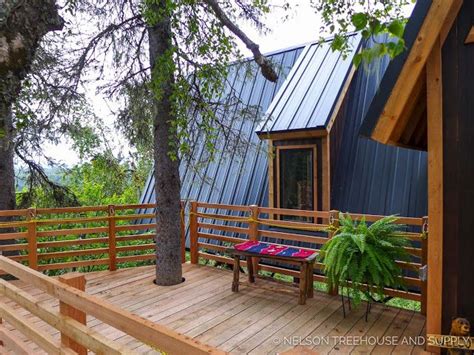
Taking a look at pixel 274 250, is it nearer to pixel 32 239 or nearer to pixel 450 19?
pixel 450 19

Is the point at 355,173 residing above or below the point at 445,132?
below

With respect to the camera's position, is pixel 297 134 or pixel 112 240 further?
pixel 112 240

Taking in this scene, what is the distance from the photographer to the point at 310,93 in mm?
5812

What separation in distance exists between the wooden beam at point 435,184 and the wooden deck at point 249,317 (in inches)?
28.6

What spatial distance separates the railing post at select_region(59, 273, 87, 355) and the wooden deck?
1.18m

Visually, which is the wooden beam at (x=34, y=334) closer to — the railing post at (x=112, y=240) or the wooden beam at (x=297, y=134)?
the railing post at (x=112, y=240)

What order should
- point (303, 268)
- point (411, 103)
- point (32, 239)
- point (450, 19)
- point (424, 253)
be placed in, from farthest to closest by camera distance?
point (32, 239) < point (303, 268) < point (424, 253) < point (411, 103) < point (450, 19)

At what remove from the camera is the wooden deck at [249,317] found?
3314 millimetres

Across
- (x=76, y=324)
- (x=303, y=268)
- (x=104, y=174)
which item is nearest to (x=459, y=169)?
(x=303, y=268)

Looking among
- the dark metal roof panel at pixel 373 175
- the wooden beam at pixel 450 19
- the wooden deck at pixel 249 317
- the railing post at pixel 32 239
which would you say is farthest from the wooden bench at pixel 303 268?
the railing post at pixel 32 239

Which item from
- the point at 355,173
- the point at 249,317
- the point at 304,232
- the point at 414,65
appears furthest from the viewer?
the point at 355,173

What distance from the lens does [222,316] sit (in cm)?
395

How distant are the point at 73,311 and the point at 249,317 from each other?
2302mm

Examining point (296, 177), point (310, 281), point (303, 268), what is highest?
point (296, 177)
